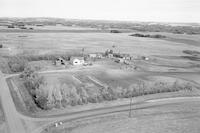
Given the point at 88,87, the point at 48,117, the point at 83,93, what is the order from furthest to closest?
the point at 88,87 < the point at 83,93 < the point at 48,117

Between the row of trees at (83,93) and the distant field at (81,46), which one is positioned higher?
the distant field at (81,46)

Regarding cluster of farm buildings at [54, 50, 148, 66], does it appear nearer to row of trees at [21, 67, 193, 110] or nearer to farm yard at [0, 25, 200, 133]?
farm yard at [0, 25, 200, 133]

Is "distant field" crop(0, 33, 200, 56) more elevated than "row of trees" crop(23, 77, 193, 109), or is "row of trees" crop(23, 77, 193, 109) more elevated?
"distant field" crop(0, 33, 200, 56)

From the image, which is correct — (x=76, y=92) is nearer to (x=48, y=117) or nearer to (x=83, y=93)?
(x=83, y=93)

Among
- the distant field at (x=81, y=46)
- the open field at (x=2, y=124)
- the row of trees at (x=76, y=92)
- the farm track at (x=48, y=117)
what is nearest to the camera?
the open field at (x=2, y=124)

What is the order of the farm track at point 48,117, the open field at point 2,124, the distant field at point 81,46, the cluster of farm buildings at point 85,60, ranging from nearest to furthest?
the open field at point 2,124 < the farm track at point 48,117 < the cluster of farm buildings at point 85,60 < the distant field at point 81,46

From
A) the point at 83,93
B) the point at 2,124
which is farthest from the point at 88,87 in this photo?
the point at 2,124

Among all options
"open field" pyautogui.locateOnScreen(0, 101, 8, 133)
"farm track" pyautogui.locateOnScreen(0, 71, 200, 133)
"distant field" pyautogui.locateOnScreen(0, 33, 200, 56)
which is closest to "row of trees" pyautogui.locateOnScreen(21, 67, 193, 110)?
"farm track" pyautogui.locateOnScreen(0, 71, 200, 133)

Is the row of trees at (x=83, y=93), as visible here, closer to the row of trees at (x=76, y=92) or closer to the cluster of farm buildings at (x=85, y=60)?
the row of trees at (x=76, y=92)

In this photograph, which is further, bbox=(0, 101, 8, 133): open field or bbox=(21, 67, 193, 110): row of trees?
bbox=(21, 67, 193, 110): row of trees

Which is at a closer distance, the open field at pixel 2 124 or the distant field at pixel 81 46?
the open field at pixel 2 124

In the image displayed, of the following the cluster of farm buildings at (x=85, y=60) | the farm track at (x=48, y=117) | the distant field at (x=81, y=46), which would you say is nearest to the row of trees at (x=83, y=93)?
the farm track at (x=48, y=117)

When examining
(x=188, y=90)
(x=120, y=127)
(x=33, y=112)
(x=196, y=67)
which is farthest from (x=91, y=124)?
(x=196, y=67)
